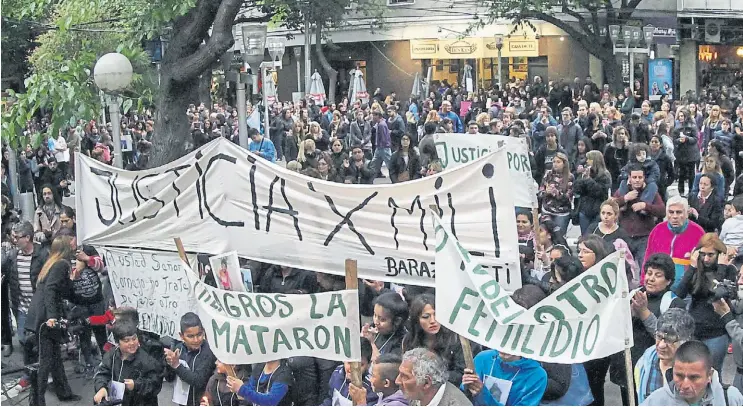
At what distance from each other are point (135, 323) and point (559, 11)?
104ft

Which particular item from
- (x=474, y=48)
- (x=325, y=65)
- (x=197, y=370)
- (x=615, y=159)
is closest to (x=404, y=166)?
(x=615, y=159)

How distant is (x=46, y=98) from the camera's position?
12.1 metres

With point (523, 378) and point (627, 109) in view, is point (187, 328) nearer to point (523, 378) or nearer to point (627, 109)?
point (523, 378)

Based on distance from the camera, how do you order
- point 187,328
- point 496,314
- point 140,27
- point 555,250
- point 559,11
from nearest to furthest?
1. point 496,314
2. point 187,328
3. point 555,250
4. point 140,27
5. point 559,11

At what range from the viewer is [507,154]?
9547 mm

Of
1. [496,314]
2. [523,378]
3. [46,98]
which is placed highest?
[46,98]

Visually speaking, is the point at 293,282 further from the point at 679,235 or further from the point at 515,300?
the point at 679,235

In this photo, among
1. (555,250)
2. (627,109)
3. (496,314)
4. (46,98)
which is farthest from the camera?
(627,109)


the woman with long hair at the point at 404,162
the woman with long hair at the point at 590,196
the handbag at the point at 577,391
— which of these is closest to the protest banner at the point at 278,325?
the handbag at the point at 577,391

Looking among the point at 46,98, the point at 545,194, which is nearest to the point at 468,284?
the point at 545,194

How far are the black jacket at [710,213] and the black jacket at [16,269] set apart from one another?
6.00m

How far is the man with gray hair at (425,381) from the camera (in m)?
5.29

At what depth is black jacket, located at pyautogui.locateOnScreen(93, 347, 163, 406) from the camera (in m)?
6.83

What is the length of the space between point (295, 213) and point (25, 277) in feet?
10.8
